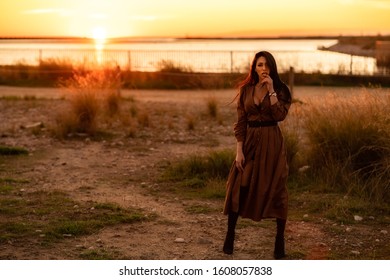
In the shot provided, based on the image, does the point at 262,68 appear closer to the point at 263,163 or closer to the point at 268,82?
the point at 268,82

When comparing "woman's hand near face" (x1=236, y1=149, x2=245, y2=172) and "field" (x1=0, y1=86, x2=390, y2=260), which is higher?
"woman's hand near face" (x1=236, y1=149, x2=245, y2=172)

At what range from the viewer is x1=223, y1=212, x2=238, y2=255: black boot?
599 centimetres

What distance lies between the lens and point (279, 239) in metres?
6.05

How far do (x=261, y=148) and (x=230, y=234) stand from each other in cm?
89

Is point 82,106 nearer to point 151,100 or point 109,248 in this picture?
point 151,100

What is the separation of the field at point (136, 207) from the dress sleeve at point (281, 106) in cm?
136

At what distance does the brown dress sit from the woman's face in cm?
17

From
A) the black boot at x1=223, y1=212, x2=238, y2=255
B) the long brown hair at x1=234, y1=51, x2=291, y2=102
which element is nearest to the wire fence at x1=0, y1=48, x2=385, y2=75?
the black boot at x1=223, y1=212, x2=238, y2=255

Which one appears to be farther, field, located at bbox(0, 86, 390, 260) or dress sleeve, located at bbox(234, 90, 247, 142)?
field, located at bbox(0, 86, 390, 260)

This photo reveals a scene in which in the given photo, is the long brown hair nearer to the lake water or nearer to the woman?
the woman

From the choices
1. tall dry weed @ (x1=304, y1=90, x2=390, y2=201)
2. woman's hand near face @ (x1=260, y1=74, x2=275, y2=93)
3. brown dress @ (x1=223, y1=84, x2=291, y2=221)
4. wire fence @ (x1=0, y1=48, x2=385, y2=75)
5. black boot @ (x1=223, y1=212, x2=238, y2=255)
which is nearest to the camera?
woman's hand near face @ (x1=260, y1=74, x2=275, y2=93)

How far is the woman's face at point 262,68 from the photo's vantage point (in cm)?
570

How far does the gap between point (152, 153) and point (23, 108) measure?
234 inches

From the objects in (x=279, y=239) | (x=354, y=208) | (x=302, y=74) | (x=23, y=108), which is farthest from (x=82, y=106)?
(x=302, y=74)
